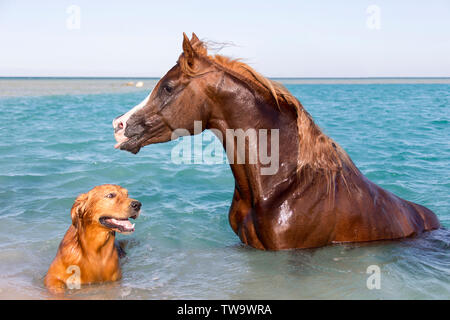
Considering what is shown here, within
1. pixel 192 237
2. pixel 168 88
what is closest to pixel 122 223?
pixel 168 88

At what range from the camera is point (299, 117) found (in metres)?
4.25

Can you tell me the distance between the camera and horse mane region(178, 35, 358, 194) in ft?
13.7

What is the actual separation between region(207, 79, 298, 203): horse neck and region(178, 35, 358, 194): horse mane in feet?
0.24

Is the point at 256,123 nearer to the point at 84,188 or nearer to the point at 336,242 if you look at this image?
the point at 336,242

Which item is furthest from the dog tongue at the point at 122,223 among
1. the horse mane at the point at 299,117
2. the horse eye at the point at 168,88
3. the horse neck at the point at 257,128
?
the horse mane at the point at 299,117

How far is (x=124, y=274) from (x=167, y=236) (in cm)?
121

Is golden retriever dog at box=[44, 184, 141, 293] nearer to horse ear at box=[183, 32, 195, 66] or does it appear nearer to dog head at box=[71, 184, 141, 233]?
dog head at box=[71, 184, 141, 233]

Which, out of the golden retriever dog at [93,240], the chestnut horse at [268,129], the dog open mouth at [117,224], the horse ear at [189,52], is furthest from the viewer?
the dog open mouth at [117,224]

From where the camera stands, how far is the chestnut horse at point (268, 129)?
13.6 feet

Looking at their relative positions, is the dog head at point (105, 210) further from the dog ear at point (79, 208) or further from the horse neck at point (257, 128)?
the horse neck at point (257, 128)

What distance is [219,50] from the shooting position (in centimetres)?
427

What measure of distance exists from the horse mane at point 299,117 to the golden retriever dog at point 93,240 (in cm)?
136

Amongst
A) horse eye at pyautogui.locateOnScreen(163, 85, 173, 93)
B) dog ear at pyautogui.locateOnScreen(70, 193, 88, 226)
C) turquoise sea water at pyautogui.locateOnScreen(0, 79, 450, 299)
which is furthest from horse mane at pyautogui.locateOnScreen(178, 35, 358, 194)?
dog ear at pyautogui.locateOnScreen(70, 193, 88, 226)

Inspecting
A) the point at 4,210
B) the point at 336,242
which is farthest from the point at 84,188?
the point at 336,242
